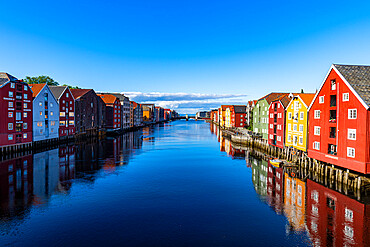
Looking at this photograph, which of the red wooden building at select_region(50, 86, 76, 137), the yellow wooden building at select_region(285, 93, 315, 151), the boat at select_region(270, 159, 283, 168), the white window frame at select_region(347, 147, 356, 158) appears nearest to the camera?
the white window frame at select_region(347, 147, 356, 158)

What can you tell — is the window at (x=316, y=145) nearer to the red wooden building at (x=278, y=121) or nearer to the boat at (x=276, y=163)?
the boat at (x=276, y=163)

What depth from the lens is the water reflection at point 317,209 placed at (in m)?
18.4

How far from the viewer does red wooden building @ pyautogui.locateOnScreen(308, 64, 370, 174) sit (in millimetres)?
29234

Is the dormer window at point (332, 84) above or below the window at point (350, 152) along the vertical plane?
above

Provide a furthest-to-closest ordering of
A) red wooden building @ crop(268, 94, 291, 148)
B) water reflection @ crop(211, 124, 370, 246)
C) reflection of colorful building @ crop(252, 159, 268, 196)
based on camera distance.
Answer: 1. red wooden building @ crop(268, 94, 291, 148)
2. reflection of colorful building @ crop(252, 159, 268, 196)
3. water reflection @ crop(211, 124, 370, 246)

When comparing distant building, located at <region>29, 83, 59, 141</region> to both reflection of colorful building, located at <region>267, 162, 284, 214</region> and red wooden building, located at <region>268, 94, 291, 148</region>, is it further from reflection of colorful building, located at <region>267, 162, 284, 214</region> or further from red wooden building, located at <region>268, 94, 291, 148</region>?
red wooden building, located at <region>268, 94, 291, 148</region>

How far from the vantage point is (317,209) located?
23875 mm

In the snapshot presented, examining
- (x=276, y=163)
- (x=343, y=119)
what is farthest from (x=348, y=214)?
(x=276, y=163)

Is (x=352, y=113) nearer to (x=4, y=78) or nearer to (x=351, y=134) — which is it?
(x=351, y=134)

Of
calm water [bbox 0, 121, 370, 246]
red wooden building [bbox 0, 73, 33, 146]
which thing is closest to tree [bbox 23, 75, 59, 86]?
red wooden building [bbox 0, 73, 33, 146]

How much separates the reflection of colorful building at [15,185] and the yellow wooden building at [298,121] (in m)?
45.2

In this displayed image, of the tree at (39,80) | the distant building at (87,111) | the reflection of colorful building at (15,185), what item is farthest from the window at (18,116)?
the tree at (39,80)

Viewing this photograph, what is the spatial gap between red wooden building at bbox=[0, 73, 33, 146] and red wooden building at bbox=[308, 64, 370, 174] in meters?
63.1

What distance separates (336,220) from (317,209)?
8.46 feet
